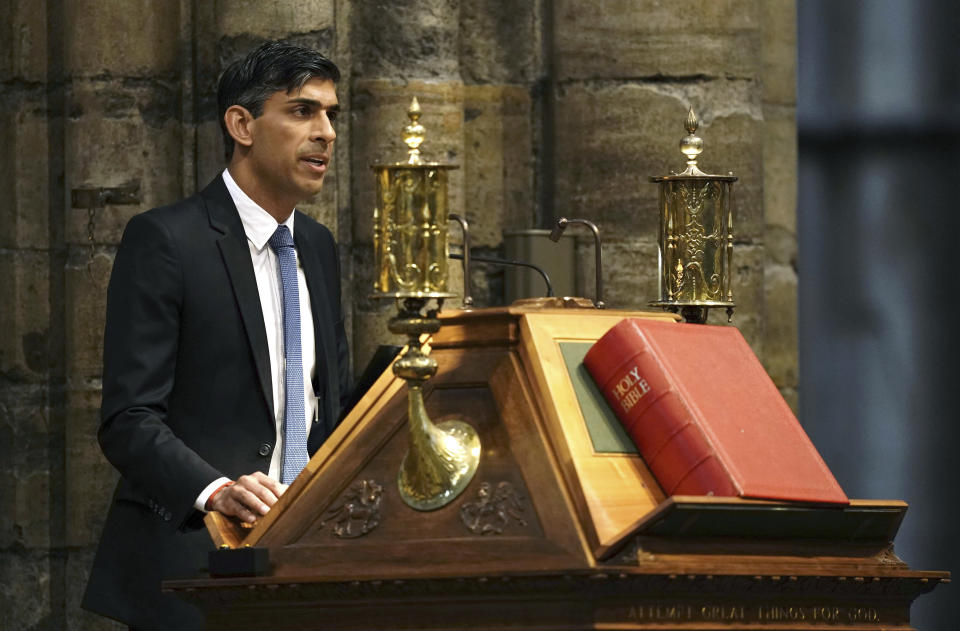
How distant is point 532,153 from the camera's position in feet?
18.0

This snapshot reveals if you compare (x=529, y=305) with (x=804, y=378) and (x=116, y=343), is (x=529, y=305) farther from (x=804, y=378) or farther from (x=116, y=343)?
(x=804, y=378)

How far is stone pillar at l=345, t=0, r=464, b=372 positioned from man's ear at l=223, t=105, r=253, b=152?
126 centimetres

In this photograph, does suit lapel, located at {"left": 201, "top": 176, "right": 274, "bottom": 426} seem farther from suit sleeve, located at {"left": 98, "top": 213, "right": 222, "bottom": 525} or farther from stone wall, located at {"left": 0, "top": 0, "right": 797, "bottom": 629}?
stone wall, located at {"left": 0, "top": 0, "right": 797, "bottom": 629}

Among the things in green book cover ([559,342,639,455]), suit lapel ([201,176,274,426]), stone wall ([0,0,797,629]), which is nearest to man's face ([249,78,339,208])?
suit lapel ([201,176,274,426])

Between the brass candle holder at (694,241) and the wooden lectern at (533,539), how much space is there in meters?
0.57

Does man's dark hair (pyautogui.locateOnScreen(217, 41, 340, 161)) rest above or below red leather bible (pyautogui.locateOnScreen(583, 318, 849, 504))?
above

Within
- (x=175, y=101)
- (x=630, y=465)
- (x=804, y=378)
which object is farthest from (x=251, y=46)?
(x=630, y=465)

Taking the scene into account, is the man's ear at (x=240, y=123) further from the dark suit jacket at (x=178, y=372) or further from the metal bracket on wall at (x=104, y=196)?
the metal bracket on wall at (x=104, y=196)

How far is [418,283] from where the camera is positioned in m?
2.97

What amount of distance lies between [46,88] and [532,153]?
1.22m

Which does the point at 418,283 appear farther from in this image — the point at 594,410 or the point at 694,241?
the point at 694,241

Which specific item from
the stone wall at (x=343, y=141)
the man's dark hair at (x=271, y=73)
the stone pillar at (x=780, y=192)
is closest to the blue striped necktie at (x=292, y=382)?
the man's dark hair at (x=271, y=73)

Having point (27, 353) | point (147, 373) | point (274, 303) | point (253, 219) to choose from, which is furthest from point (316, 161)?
point (27, 353)

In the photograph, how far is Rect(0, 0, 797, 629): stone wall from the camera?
16.9ft
